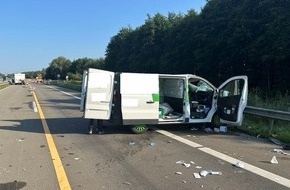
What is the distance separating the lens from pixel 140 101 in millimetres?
10836

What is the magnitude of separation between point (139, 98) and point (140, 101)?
0.29ft

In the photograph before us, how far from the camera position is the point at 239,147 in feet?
30.1

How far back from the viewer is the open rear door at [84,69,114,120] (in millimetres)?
10633

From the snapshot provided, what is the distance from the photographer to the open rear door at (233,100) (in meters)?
10.9

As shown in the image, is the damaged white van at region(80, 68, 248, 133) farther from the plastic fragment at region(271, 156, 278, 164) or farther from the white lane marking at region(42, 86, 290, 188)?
the plastic fragment at region(271, 156, 278, 164)

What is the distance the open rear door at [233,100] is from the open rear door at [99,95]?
10.8 ft

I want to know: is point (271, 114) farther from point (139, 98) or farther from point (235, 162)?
point (235, 162)

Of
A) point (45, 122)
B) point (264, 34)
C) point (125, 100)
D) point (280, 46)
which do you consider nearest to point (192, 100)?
point (125, 100)

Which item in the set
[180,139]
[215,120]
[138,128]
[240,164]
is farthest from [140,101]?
[240,164]

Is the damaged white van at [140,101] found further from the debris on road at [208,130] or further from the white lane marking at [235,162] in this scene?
the white lane marking at [235,162]

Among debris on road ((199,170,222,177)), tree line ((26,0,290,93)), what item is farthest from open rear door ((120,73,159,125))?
tree line ((26,0,290,93))

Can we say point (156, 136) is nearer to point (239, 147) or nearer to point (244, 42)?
point (239, 147)

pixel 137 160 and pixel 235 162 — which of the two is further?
pixel 137 160

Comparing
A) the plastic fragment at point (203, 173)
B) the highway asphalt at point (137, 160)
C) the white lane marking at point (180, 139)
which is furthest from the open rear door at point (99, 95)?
the plastic fragment at point (203, 173)
